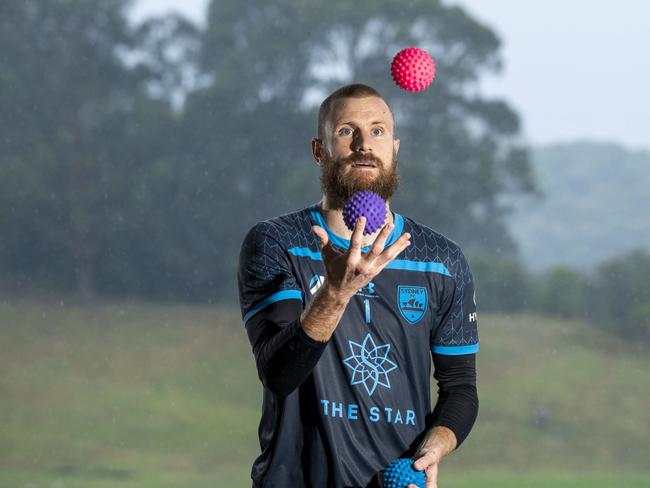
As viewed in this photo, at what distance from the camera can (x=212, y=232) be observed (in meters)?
8.37

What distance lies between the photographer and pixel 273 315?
68.7 inches

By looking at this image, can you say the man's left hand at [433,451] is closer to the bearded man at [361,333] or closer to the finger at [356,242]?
the bearded man at [361,333]

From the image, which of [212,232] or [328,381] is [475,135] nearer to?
[212,232]

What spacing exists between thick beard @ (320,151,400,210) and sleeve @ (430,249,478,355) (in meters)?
0.20

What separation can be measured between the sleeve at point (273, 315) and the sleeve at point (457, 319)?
287 mm

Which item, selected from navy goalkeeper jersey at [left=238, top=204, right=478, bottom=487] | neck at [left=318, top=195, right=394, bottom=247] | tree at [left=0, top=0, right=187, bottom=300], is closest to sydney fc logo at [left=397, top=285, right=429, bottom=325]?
navy goalkeeper jersey at [left=238, top=204, right=478, bottom=487]

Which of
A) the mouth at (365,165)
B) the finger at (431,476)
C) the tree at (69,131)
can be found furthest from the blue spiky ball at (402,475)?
the tree at (69,131)

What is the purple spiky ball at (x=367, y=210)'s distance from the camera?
1699 mm

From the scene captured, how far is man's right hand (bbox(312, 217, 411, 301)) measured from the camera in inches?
58.2

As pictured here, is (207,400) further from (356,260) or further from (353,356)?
(356,260)

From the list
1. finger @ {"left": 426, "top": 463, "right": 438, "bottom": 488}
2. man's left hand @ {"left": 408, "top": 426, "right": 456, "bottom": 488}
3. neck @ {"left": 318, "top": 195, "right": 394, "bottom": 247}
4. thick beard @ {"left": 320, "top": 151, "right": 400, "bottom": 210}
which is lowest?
finger @ {"left": 426, "top": 463, "right": 438, "bottom": 488}

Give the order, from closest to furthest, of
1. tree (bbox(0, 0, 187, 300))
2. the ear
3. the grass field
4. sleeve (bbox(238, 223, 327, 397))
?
sleeve (bbox(238, 223, 327, 397)) → the ear → the grass field → tree (bbox(0, 0, 187, 300))

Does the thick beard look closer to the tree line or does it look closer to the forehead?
the forehead

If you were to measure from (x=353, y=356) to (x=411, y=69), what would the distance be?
24.4 inches
